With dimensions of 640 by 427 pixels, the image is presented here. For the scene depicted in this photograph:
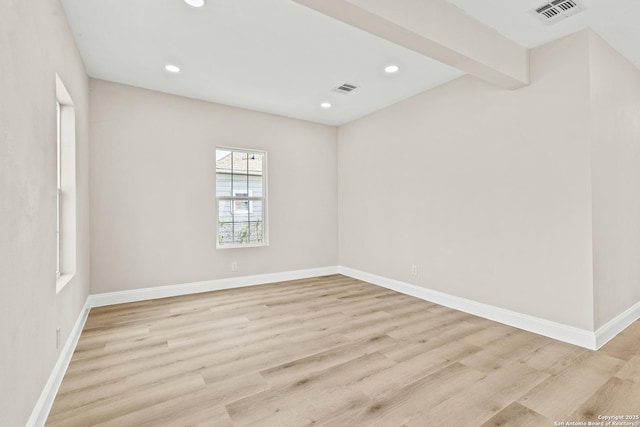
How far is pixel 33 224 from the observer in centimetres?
167

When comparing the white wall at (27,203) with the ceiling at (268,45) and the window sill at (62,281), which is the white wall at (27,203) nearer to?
the window sill at (62,281)

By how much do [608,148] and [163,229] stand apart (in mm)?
5031

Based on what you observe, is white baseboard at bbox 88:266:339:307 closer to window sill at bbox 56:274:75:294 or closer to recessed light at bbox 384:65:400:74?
window sill at bbox 56:274:75:294

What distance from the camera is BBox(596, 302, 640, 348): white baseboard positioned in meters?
2.67

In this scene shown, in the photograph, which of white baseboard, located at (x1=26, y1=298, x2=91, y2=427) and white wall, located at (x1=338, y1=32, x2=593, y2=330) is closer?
white baseboard, located at (x1=26, y1=298, x2=91, y2=427)

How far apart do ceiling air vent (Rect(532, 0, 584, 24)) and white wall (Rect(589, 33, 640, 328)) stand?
1.42 feet

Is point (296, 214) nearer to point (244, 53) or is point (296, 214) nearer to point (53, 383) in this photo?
point (244, 53)

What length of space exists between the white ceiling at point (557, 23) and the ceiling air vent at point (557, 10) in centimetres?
4

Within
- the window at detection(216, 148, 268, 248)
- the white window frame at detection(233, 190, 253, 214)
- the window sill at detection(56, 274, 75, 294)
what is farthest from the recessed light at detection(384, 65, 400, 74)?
the window sill at detection(56, 274, 75, 294)

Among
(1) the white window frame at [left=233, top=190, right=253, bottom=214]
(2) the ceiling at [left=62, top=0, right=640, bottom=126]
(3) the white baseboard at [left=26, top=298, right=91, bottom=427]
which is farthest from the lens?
(1) the white window frame at [left=233, top=190, right=253, bottom=214]

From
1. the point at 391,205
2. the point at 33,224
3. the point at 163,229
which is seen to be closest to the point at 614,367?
the point at 391,205

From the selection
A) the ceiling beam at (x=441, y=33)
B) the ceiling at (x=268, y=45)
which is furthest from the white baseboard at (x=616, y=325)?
the ceiling at (x=268, y=45)

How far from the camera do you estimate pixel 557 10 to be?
96.6 inches

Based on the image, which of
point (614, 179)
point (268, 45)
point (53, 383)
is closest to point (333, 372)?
point (53, 383)
